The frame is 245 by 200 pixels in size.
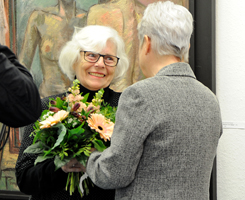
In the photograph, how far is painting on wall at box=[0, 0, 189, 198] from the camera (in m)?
1.98

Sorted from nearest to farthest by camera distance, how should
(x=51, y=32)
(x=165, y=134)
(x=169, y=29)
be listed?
(x=165, y=134) < (x=169, y=29) < (x=51, y=32)

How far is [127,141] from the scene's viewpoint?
100 centimetres

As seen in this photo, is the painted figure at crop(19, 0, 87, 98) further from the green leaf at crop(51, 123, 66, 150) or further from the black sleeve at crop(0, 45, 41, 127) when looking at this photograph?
the black sleeve at crop(0, 45, 41, 127)

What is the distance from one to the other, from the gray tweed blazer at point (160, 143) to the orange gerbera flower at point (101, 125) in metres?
0.17

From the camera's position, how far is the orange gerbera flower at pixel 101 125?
125 centimetres

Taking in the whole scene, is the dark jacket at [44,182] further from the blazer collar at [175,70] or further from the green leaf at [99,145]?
the blazer collar at [175,70]

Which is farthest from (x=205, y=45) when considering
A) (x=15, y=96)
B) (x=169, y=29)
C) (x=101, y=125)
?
(x=15, y=96)

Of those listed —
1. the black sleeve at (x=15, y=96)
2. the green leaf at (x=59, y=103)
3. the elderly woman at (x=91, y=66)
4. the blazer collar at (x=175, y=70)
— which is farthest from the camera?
the elderly woman at (x=91, y=66)

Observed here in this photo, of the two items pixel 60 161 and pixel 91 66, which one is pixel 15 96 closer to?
pixel 60 161

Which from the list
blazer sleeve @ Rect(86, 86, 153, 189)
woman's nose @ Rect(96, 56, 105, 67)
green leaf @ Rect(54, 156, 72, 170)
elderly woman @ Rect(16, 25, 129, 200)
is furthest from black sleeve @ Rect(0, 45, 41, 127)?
woman's nose @ Rect(96, 56, 105, 67)

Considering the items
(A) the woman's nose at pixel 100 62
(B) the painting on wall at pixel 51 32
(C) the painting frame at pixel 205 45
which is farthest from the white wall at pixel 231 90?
(A) the woman's nose at pixel 100 62

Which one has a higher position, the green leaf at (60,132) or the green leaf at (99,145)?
the green leaf at (60,132)

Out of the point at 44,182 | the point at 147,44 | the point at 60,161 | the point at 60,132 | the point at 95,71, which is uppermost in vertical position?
the point at 147,44

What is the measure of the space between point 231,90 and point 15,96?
1533 millimetres
